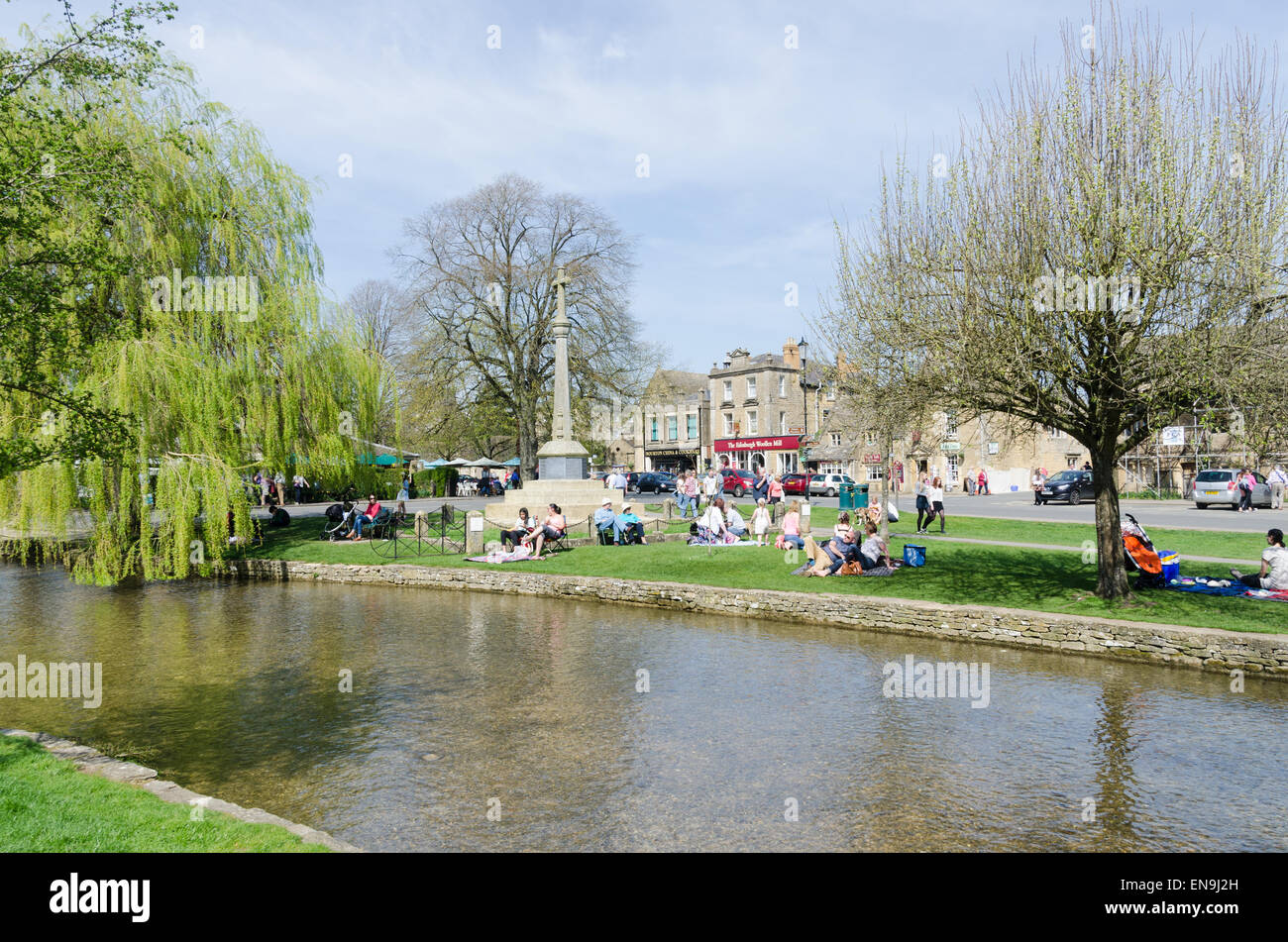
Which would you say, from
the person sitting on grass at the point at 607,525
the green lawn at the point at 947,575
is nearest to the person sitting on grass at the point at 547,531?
the green lawn at the point at 947,575

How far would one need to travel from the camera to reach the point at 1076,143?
12273 millimetres

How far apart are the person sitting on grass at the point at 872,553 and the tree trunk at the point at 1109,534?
13.6ft

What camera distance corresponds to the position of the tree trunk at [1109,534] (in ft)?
43.8

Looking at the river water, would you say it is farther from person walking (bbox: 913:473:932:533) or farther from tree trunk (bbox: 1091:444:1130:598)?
person walking (bbox: 913:473:932:533)

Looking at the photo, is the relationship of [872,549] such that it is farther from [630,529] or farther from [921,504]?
[921,504]

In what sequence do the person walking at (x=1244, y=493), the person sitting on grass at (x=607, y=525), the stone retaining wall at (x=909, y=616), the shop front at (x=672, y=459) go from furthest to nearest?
the shop front at (x=672, y=459) → the person walking at (x=1244, y=493) → the person sitting on grass at (x=607, y=525) → the stone retaining wall at (x=909, y=616)

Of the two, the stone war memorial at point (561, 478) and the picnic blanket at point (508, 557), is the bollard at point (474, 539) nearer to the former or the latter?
the picnic blanket at point (508, 557)

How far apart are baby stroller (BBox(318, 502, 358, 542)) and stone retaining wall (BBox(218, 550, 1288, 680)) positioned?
14.8 feet

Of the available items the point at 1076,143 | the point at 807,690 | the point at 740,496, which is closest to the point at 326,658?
the point at 807,690

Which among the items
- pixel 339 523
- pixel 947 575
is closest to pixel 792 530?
pixel 947 575

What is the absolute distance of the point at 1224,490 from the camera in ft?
105

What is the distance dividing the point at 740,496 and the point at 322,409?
20.9m

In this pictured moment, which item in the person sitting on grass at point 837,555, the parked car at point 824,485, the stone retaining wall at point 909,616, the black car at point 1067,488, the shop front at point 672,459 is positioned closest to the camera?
the stone retaining wall at point 909,616
